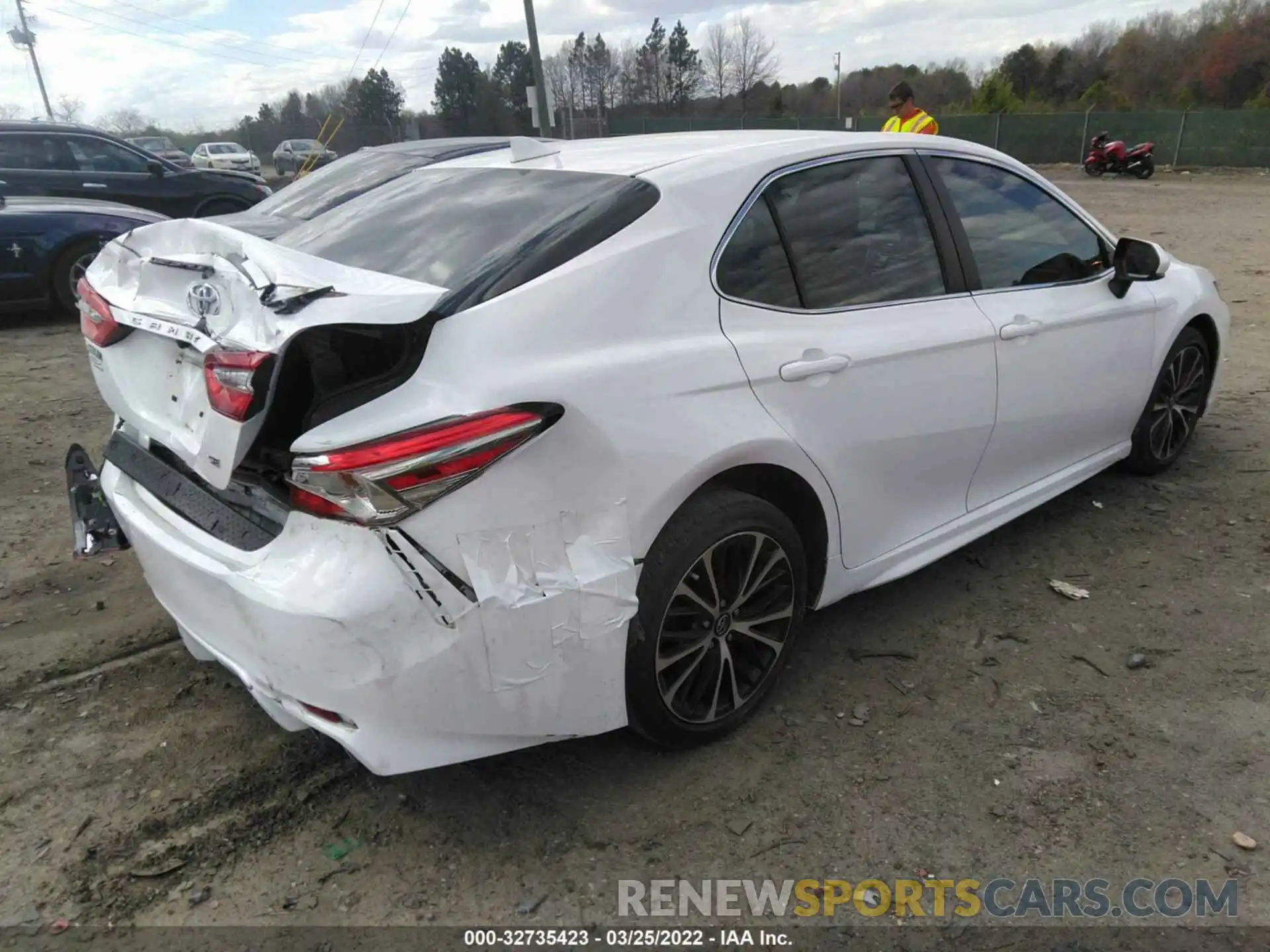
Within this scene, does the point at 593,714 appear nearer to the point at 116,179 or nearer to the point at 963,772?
the point at 963,772

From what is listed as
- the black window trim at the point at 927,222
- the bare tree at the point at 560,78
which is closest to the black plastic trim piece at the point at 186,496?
the black window trim at the point at 927,222

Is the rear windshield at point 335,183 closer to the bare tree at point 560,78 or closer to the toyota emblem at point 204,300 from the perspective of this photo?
the toyota emblem at point 204,300

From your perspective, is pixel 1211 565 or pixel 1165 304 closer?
pixel 1211 565

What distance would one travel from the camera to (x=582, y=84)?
5909 cm

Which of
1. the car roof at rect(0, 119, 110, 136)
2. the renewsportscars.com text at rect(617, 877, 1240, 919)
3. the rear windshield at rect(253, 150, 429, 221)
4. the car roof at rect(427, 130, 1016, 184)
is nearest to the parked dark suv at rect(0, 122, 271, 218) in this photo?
the car roof at rect(0, 119, 110, 136)

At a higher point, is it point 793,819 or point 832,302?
point 832,302

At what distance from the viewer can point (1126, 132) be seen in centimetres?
2878

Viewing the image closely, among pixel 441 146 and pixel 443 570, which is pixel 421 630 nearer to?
pixel 443 570

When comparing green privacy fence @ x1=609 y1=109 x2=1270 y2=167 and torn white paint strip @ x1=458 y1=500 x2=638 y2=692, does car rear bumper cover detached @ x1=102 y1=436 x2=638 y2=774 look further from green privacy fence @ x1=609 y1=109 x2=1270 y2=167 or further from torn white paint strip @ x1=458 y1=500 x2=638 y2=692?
green privacy fence @ x1=609 y1=109 x2=1270 y2=167

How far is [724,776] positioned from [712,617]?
0.47 m

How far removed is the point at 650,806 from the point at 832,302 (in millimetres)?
1582

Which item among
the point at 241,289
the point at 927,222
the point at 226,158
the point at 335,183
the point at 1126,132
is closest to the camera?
the point at 241,289

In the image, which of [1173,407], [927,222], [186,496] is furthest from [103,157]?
[1173,407]

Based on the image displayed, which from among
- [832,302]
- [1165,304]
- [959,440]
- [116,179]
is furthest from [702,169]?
[116,179]
